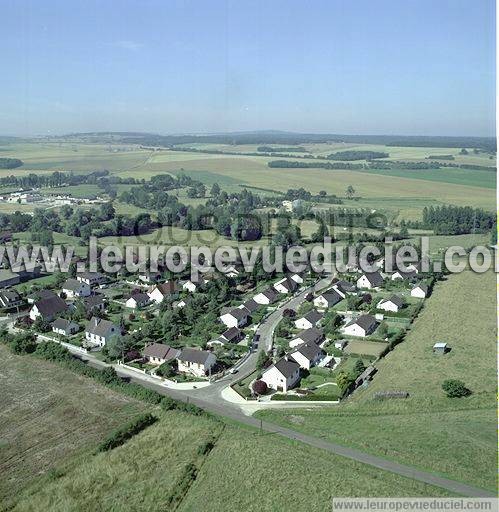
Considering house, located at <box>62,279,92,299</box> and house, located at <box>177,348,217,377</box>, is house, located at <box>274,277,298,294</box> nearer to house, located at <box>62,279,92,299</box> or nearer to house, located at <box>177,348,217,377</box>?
house, located at <box>177,348,217,377</box>

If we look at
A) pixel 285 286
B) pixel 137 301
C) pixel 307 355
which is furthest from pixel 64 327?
pixel 285 286

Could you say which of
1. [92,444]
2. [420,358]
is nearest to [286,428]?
[92,444]

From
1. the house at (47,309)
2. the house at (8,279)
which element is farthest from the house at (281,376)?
the house at (8,279)

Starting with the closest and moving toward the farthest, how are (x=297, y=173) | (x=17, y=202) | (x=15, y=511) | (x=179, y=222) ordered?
(x=15, y=511), (x=179, y=222), (x=17, y=202), (x=297, y=173)

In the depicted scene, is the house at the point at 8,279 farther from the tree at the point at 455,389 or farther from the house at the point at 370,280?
the tree at the point at 455,389

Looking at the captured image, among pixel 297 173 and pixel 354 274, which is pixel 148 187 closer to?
pixel 297 173
